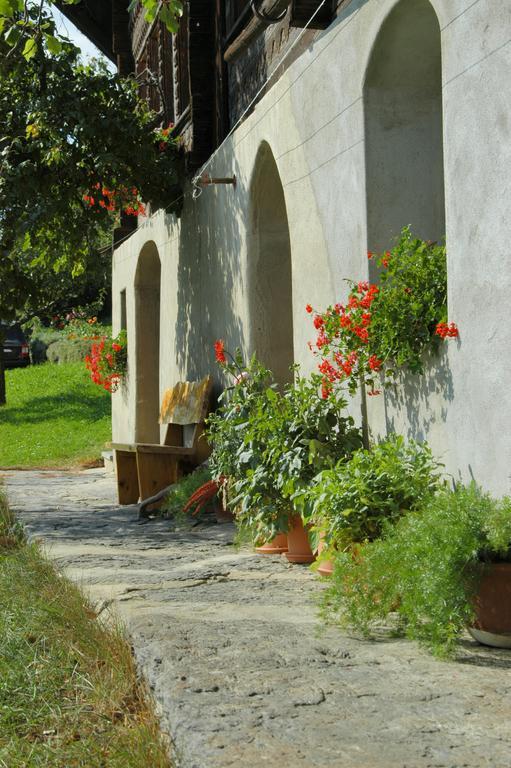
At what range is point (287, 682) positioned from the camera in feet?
9.93

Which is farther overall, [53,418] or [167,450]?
[53,418]

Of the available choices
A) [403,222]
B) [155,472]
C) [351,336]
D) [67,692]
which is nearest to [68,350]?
[155,472]

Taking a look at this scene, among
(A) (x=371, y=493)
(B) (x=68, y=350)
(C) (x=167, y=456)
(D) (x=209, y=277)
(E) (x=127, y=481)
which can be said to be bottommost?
(E) (x=127, y=481)

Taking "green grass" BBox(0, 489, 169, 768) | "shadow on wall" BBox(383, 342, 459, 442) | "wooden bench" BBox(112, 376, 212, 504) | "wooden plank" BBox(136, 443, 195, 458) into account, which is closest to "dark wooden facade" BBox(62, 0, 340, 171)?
"wooden bench" BBox(112, 376, 212, 504)

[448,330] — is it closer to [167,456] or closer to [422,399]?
[422,399]

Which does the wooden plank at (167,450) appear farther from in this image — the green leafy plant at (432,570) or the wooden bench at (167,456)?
the green leafy plant at (432,570)

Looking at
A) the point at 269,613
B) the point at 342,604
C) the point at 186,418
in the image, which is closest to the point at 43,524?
the point at 186,418

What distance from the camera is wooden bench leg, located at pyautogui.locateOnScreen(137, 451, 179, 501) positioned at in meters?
8.20

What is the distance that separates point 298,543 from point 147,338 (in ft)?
22.4

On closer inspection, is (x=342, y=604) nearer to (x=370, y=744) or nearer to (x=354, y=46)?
(x=370, y=744)

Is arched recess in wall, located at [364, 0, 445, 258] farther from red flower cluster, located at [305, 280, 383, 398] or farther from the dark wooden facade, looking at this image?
the dark wooden facade

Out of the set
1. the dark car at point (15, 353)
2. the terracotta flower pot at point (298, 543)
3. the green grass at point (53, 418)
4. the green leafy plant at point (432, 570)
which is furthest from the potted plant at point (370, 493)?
the dark car at point (15, 353)

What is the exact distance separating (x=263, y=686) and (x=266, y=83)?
534 cm

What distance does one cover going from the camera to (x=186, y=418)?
848cm
